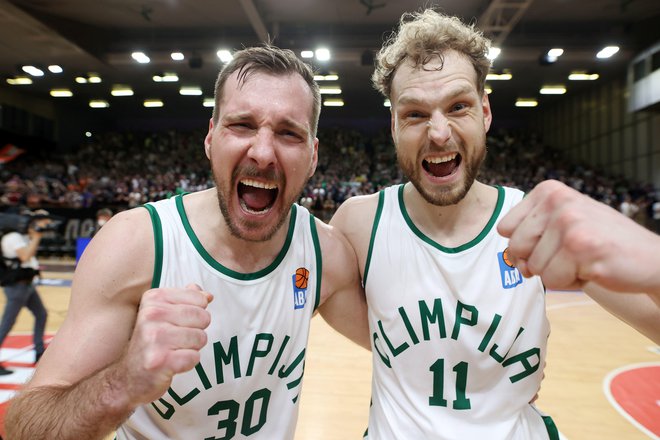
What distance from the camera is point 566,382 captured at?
4.48 meters

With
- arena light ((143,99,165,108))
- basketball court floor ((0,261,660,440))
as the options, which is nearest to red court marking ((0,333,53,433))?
basketball court floor ((0,261,660,440))

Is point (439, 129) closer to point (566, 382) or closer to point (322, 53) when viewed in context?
point (566, 382)

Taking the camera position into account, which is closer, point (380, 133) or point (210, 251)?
point (210, 251)

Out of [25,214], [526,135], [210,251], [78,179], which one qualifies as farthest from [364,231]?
[526,135]

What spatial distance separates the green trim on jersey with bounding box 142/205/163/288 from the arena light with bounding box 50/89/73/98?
2095 centimetres

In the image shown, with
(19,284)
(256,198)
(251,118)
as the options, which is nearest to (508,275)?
(256,198)

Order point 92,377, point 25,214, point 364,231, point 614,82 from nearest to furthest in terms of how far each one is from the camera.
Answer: point 92,377 → point 364,231 → point 25,214 → point 614,82

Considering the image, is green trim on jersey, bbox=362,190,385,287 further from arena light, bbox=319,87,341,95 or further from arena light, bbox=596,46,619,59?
arena light, bbox=319,87,341,95

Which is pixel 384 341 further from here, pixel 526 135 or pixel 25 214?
pixel 526 135

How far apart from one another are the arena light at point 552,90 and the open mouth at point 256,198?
19491 millimetres

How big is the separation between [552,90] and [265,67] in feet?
66.1

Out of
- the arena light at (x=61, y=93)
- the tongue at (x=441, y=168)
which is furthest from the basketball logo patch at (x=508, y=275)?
the arena light at (x=61, y=93)

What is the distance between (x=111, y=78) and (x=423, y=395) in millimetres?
18754

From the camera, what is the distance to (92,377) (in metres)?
1.24
